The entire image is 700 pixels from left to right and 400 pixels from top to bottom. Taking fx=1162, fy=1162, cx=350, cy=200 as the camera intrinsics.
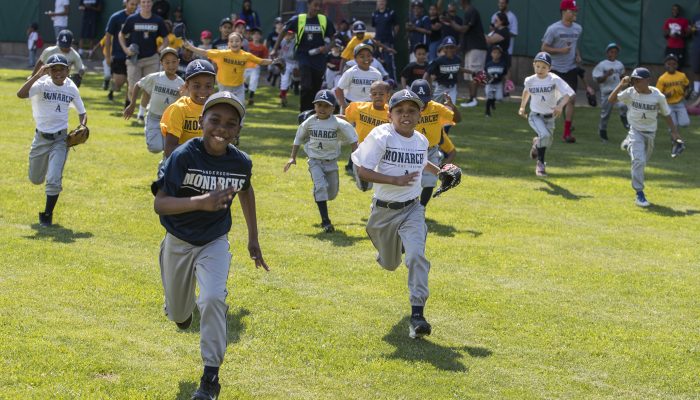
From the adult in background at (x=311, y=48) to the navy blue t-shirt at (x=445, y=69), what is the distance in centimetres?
228

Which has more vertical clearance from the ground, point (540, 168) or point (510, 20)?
point (510, 20)

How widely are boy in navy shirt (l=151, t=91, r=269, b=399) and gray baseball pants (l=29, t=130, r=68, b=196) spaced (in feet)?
19.6

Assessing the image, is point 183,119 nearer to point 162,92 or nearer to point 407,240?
point 407,240

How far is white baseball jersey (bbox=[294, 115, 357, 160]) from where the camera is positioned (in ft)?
46.6

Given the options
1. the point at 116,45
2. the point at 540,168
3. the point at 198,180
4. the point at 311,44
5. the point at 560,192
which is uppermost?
the point at 311,44

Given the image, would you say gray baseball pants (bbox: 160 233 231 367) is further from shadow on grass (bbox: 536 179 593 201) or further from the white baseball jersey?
shadow on grass (bbox: 536 179 593 201)

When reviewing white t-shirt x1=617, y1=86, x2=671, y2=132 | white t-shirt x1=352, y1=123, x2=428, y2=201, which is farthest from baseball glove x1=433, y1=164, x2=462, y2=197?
white t-shirt x1=617, y1=86, x2=671, y2=132

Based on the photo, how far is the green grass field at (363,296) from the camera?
8586 mm

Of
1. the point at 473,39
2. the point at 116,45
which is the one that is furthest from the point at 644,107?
the point at 116,45

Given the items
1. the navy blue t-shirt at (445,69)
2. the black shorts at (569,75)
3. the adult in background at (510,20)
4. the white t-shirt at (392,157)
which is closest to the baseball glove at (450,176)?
the white t-shirt at (392,157)

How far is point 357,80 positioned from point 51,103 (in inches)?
222

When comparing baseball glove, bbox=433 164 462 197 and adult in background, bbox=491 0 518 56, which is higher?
adult in background, bbox=491 0 518 56

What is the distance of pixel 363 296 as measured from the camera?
437 inches

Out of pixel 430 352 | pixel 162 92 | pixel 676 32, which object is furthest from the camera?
pixel 676 32
